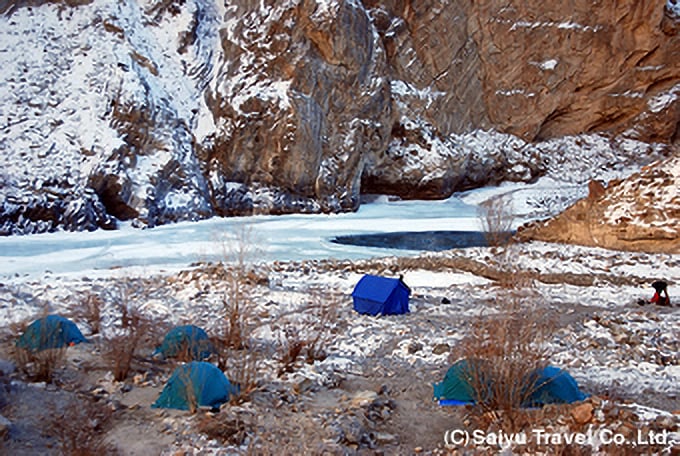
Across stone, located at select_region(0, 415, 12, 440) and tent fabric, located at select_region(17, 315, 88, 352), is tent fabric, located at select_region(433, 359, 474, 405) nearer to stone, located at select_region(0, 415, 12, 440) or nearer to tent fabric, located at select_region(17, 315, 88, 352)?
stone, located at select_region(0, 415, 12, 440)

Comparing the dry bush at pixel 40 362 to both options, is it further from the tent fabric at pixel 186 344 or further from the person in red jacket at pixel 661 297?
the person in red jacket at pixel 661 297

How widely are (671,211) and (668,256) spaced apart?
6.19 ft

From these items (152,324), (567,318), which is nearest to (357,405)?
(152,324)

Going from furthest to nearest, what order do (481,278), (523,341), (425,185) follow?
1. (425,185)
2. (481,278)
3. (523,341)

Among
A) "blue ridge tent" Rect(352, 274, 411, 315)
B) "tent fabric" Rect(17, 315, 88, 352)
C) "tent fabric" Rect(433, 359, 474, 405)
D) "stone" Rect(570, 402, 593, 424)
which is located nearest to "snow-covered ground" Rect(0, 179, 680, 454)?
"stone" Rect(570, 402, 593, 424)

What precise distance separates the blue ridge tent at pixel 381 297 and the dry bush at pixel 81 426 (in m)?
5.80

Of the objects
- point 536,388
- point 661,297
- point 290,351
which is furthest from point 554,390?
point 661,297

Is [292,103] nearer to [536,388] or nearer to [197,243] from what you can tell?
[197,243]

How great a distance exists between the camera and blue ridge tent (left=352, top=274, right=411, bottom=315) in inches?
415

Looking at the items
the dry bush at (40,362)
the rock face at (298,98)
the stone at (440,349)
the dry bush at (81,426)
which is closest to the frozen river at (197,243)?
the rock face at (298,98)

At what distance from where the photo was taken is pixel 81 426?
505 centimetres

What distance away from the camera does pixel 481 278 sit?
15.4 m

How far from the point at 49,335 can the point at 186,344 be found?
74.5 inches

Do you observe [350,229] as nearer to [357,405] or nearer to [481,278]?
[481,278]
